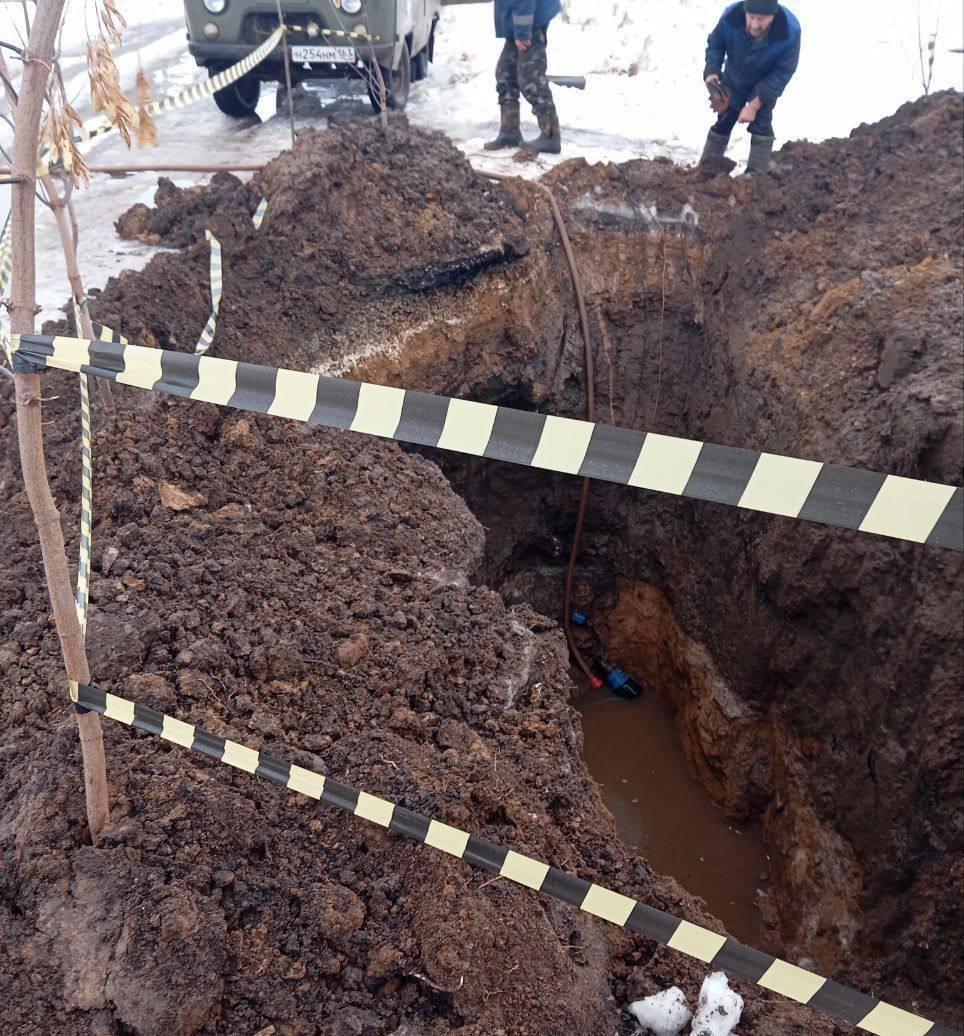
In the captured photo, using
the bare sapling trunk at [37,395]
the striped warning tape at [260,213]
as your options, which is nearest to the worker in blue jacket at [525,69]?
the striped warning tape at [260,213]

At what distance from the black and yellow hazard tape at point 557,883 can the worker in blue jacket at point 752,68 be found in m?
6.15

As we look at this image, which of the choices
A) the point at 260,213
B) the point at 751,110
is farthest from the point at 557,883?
the point at 751,110

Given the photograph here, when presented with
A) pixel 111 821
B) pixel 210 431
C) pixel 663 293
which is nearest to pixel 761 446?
pixel 663 293

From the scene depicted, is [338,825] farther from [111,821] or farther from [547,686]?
[547,686]

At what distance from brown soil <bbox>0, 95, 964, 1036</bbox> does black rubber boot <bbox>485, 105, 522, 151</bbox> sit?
1.96 metres

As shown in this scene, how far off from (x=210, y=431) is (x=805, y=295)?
398cm

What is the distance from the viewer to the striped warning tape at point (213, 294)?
412 centimetres

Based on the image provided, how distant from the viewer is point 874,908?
13.3ft

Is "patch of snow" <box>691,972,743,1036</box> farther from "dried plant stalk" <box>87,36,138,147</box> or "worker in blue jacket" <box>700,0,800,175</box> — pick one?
"worker in blue jacket" <box>700,0,800,175</box>

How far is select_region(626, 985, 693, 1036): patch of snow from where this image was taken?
2.19 m

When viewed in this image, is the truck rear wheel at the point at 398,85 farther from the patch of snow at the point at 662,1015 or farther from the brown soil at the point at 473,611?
the patch of snow at the point at 662,1015

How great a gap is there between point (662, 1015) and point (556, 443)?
1.69 metres

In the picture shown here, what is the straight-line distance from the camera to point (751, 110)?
6348 mm

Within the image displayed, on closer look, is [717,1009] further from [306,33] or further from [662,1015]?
[306,33]
